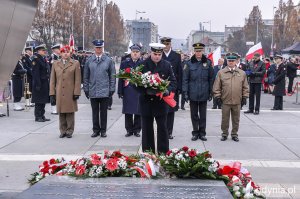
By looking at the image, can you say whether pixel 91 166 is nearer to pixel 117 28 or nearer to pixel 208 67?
pixel 208 67

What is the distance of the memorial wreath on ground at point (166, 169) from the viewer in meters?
4.67

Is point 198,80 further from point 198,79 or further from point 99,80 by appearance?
point 99,80

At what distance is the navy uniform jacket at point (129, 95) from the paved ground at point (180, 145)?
62 centimetres

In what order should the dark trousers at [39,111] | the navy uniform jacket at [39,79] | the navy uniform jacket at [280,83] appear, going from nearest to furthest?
the navy uniform jacket at [39,79] < the dark trousers at [39,111] < the navy uniform jacket at [280,83]

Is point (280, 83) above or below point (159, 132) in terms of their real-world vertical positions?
above

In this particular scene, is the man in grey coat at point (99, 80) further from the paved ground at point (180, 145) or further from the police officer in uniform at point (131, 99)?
the paved ground at point (180, 145)

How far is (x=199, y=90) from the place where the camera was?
30.0 ft

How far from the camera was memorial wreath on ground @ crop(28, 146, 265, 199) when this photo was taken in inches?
184

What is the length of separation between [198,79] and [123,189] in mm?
5243

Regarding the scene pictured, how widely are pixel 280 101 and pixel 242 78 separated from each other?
659cm

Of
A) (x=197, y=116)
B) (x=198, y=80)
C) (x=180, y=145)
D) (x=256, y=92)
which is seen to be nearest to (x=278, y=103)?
(x=256, y=92)

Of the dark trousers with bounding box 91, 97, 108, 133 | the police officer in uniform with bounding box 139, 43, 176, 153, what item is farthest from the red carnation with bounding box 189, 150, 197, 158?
the dark trousers with bounding box 91, 97, 108, 133

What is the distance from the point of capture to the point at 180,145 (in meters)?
8.87

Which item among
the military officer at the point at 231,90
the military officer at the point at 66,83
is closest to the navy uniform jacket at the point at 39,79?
the military officer at the point at 66,83
